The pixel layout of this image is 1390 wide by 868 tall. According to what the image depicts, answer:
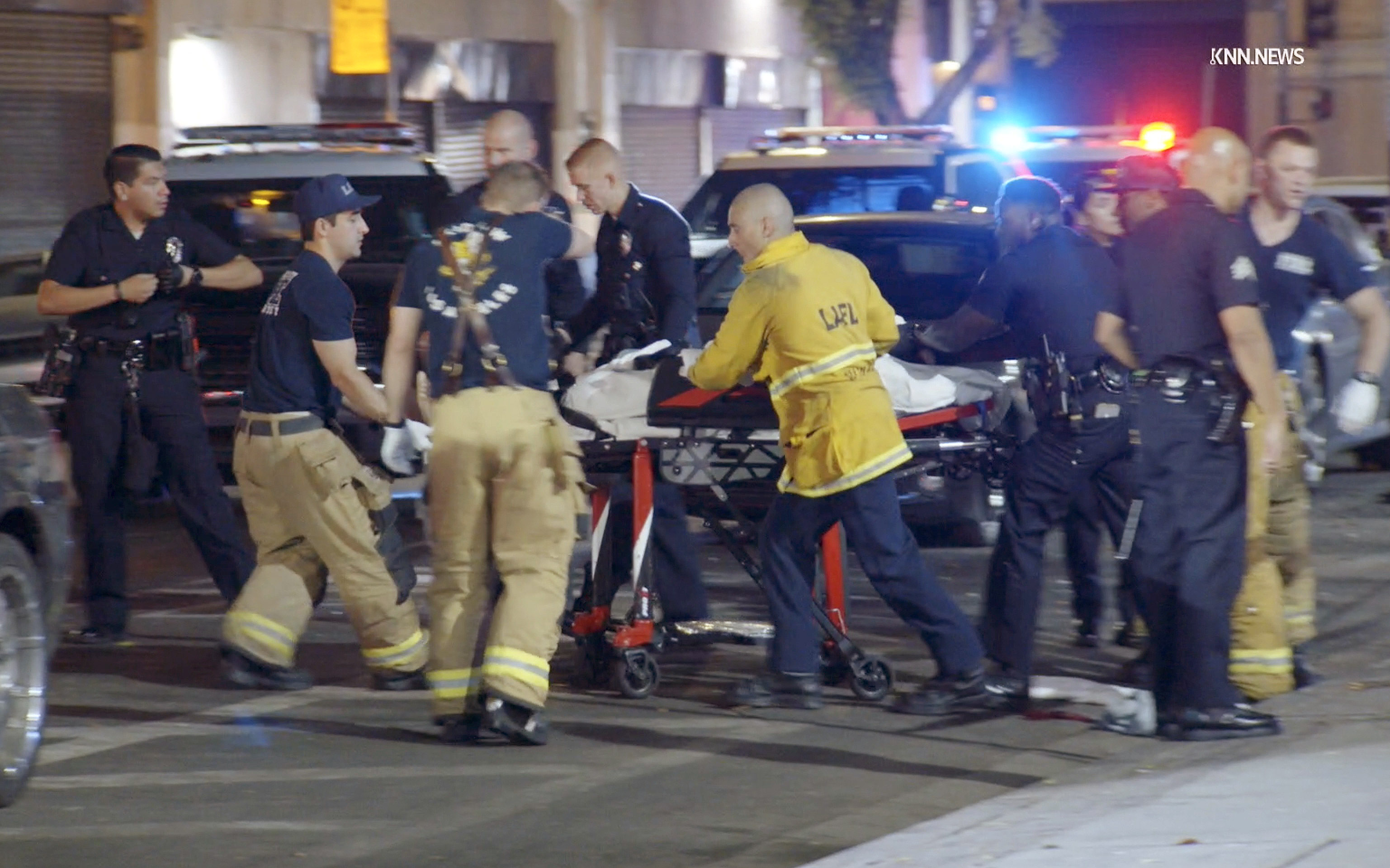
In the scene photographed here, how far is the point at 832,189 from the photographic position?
15992mm

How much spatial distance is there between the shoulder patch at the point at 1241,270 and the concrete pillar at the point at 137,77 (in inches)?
599

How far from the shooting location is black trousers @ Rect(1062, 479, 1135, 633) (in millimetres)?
9039

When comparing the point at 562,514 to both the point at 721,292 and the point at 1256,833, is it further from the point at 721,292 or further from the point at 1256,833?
the point at 721,292

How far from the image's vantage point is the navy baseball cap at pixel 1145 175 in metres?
8.52

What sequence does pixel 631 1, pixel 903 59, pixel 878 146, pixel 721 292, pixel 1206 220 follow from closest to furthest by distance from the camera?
pixel 1206 220 → pixel 721 292 → pixel 878 146 → pixel 631 1 → pixel 903 59

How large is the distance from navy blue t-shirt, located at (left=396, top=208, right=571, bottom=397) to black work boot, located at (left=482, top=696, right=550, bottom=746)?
3.37 ft

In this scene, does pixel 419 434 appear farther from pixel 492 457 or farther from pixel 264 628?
pixel 264 628

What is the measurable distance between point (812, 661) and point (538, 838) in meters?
1.87

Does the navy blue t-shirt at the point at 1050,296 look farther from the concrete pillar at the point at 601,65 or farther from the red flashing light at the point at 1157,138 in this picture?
Result: the concrete pillar at the point at 601,65

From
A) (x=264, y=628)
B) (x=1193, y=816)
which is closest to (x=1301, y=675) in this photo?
(x=1193, y=816)

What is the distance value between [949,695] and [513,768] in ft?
5.28

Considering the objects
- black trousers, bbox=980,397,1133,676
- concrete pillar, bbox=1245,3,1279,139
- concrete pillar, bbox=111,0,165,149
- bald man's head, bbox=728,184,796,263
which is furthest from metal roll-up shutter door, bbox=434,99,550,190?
bald man's head, bbox=728,184,796,263

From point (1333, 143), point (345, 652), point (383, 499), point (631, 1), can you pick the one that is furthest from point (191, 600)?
point (1333, 143)

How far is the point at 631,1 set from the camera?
1166 inches
